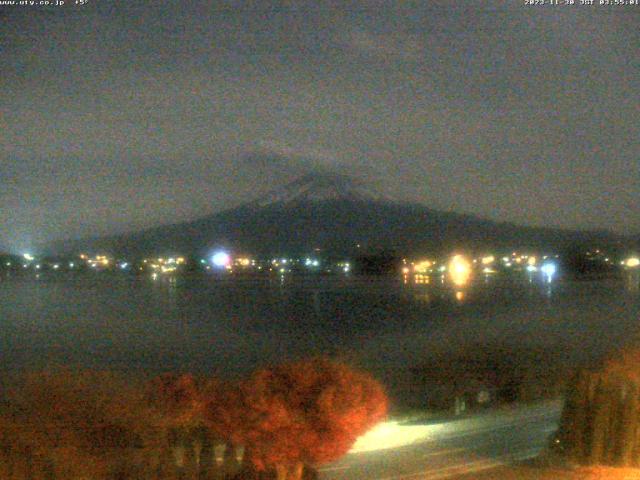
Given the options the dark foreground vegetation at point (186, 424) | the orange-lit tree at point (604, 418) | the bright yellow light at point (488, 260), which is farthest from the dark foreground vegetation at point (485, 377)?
the bright yellow light at point (488, 260)

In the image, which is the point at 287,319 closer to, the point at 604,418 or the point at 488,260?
the point at 488,260

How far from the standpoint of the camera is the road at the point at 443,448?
408 inches

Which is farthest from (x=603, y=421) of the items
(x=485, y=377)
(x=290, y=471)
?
(x=485, y=377)

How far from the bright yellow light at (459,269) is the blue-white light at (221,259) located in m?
10.4

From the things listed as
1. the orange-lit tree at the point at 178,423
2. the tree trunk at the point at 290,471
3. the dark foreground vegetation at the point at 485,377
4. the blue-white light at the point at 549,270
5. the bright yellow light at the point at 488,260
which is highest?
the bright yellow light at the point at 488,260

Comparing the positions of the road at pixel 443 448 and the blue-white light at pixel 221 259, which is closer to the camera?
the road at pixel 443 448

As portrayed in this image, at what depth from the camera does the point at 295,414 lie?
7.92 meters

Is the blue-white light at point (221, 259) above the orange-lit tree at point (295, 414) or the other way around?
above

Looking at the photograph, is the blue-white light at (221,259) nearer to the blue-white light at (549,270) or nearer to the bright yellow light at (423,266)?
the bright yellow light at (423,266)

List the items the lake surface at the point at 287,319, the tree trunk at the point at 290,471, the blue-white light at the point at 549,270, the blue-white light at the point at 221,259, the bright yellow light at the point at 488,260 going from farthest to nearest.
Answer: the bright yellow light at the point at 488,260 < the blue-white light at the point at 549,270 < the blue-white light at the point at 221,259 < the lake surface at the point at 287,319 < the tree trunk at the point at 290,471

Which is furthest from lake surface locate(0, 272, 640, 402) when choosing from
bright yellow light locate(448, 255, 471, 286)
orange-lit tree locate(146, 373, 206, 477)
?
orange-lit tree locate(146, 373, 206, 477)

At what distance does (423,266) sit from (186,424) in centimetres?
3802

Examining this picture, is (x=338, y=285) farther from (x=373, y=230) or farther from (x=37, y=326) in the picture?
(x=373, y=230)

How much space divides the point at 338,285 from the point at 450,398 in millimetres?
20993
